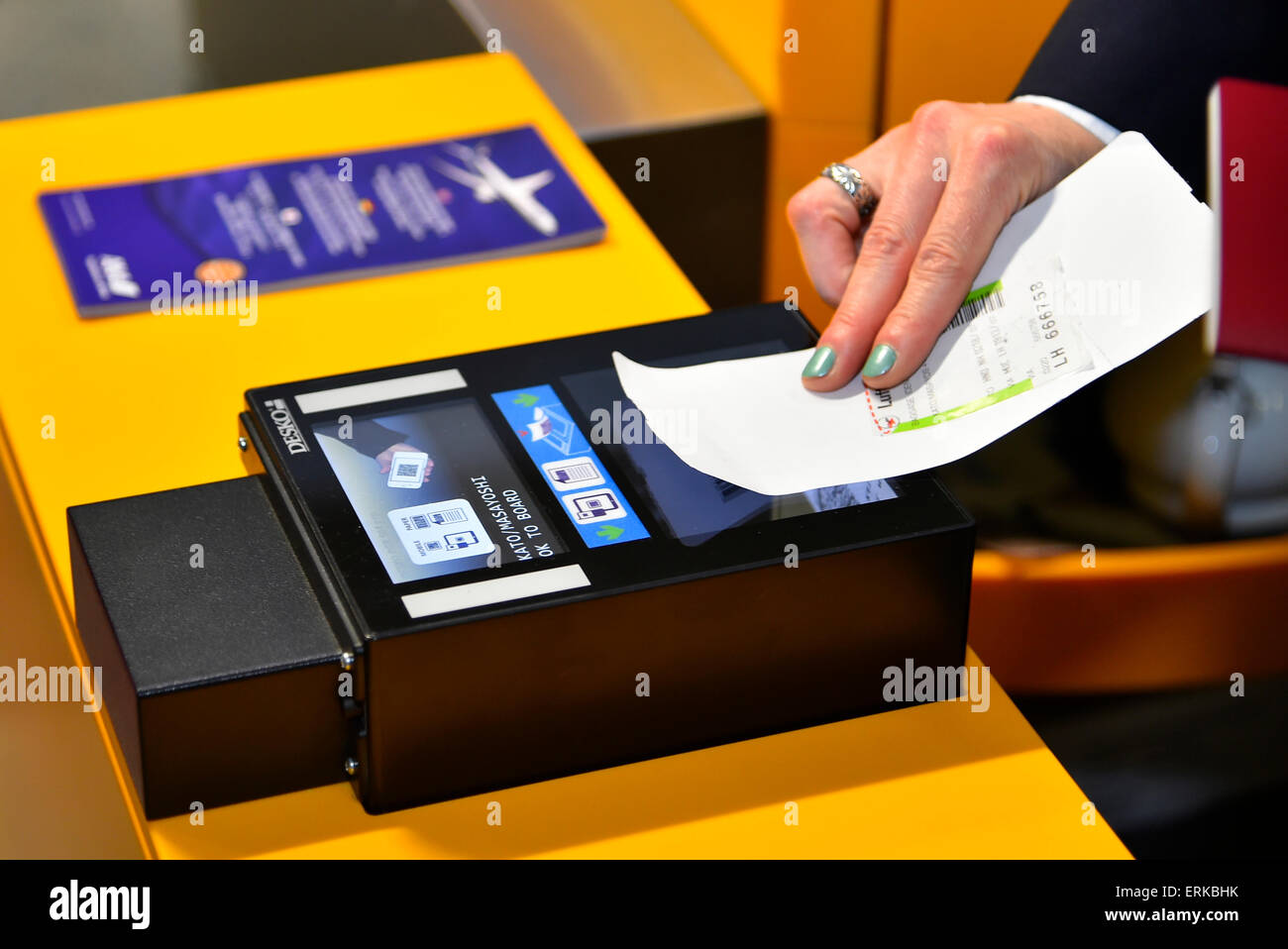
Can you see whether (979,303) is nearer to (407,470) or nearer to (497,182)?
(407,470)

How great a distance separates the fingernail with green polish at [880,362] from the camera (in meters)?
0.94

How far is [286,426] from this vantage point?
2.89ft

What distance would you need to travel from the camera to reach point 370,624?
0.74 metres

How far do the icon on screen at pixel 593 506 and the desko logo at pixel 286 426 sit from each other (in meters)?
0.15

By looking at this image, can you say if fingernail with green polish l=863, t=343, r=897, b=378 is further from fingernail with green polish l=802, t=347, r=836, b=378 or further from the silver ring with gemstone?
the silver ring with gemstone

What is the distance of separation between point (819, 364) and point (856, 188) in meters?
0.28

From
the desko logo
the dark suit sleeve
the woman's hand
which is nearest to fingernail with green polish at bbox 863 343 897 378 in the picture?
the woman's hand

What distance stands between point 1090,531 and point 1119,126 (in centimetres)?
37

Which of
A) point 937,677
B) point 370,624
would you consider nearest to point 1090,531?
point 937,677

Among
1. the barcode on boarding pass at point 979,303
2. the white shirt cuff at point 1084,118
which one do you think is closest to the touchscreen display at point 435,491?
the barcode on boarding pass at point 979,303

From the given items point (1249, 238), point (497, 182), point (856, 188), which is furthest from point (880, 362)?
point (497, 182)

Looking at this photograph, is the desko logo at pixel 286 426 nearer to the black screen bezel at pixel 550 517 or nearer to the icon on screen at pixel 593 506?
the black screen bezel at pixel 550 517

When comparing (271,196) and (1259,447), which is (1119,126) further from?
(271,196)

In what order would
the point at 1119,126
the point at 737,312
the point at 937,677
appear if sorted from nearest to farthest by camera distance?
the point at 937,677
the point at 737,312
the point at 1119,126
